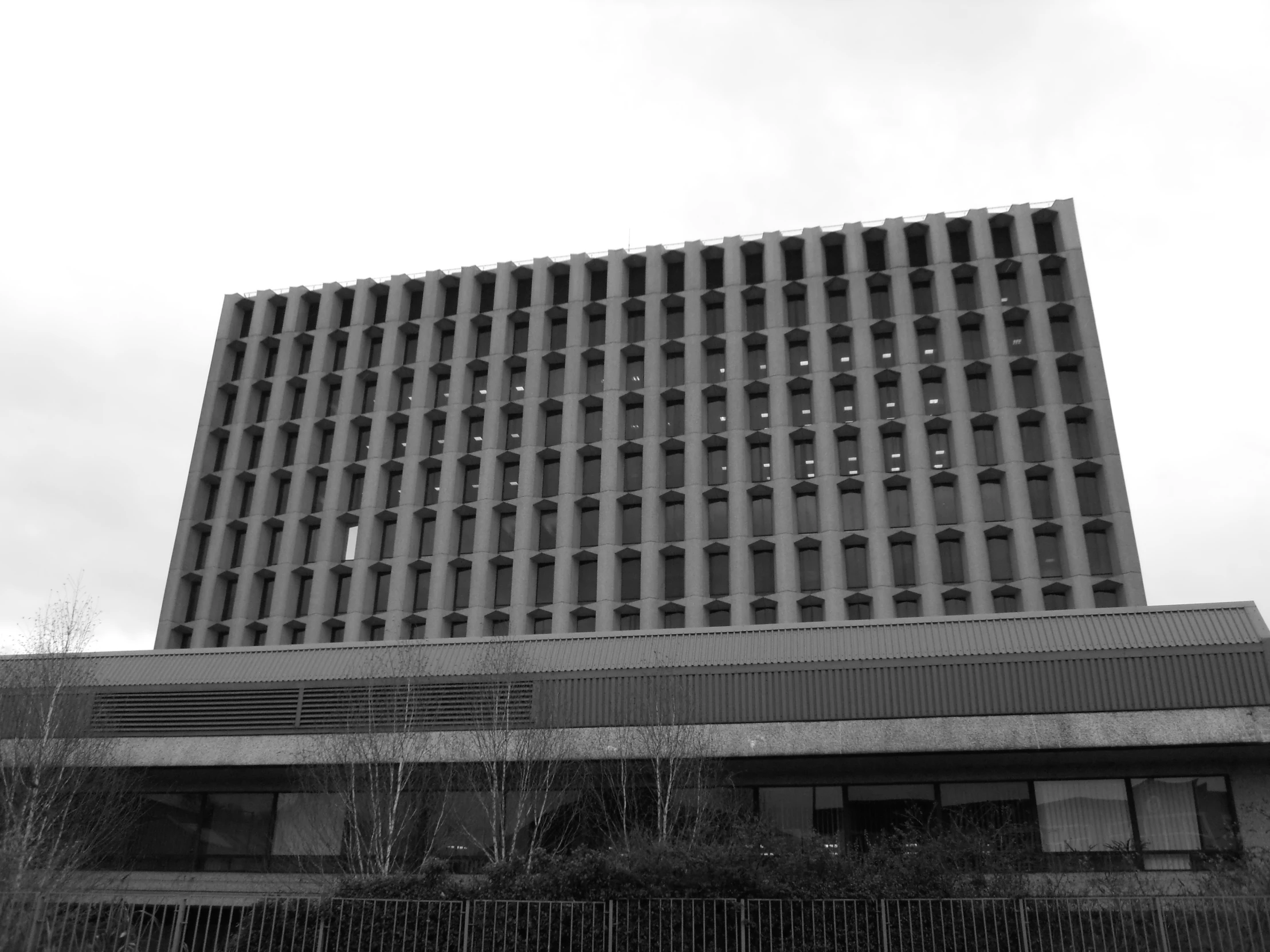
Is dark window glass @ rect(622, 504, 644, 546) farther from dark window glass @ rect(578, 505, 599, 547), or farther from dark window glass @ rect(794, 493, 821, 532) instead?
dark window glass @ rect(794, 493, 821, 532)

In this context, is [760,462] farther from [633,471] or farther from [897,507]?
[897,507]

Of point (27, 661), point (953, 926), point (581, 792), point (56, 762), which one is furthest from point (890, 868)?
point (27, 661)

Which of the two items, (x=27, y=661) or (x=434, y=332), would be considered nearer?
(x=27, y=661)

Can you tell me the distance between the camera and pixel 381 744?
3044 centimetres

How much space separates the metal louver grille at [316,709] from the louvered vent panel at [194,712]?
2 cm

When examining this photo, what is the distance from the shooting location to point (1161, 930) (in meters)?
18.7

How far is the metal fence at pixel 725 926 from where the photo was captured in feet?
64.4

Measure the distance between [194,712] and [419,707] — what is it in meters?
6.95

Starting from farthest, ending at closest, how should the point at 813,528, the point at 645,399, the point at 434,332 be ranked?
the point at 434,332, the point at 645,399, the point at 813,528

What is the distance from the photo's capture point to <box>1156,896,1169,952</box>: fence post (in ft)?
61.2

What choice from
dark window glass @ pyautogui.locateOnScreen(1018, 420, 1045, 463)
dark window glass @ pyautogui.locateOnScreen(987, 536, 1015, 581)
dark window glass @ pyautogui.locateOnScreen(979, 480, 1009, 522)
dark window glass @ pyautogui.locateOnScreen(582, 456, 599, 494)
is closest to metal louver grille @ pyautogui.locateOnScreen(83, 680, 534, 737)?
dark window glass @ pyautogui.locateOnScreen(582, 456, 599, 494)

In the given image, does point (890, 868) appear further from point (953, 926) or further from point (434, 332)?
point (434, 332)

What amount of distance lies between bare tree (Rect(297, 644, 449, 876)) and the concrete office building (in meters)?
27.4

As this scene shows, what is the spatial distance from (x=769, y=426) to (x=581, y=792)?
36410 millimetres
